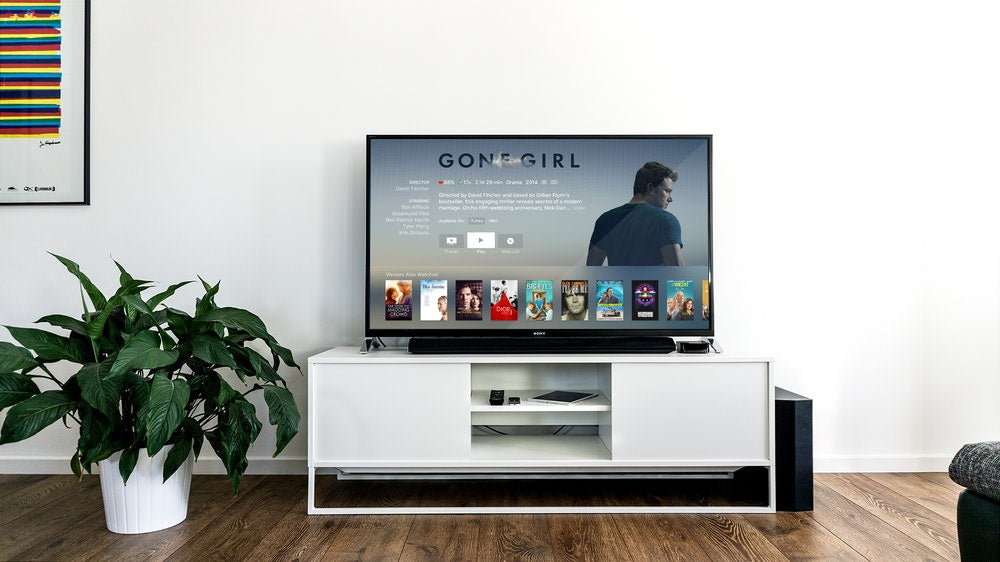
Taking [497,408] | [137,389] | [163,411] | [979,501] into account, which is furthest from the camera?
[497,408]

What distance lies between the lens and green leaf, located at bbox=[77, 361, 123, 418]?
1.72 metres

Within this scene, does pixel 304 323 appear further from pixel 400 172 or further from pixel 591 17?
pixel 591 17

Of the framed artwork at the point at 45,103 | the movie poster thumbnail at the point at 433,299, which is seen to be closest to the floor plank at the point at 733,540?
the movie poster thumbnail at the point at 433,299

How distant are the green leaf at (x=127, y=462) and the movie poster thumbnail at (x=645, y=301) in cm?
175

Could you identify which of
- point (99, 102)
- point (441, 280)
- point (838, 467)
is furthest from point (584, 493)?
point (99, 102)

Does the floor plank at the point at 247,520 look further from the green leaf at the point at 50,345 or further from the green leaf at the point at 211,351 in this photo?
the green leaf at the point at 50,345

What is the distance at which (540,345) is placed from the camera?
2.23 metres

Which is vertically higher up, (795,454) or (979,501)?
(979,501)

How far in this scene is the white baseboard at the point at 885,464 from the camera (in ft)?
8.53

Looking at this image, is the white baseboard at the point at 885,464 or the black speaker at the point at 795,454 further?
the white baseboard at the point at 885,464

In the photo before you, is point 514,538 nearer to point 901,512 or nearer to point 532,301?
point 532,301

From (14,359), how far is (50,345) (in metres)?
0.10

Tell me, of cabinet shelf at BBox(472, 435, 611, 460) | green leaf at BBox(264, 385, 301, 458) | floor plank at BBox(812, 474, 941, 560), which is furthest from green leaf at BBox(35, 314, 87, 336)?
floor plank at BBox(812, 474, 941, 560)

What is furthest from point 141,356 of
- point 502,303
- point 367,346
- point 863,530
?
point 863,530
